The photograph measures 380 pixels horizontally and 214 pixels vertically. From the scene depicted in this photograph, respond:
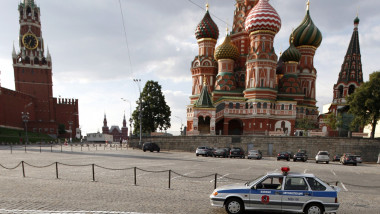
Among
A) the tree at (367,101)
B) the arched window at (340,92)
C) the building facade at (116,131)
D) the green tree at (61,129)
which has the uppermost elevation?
the arched window at (340,92)

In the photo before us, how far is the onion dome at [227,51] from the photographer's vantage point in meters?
57.5

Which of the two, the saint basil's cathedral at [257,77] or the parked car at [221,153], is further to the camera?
the saint basil's cathedral at [257,77]

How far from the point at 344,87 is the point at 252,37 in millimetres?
19015

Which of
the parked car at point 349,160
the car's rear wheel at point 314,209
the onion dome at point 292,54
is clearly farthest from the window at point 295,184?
the onion dome at point 292,54

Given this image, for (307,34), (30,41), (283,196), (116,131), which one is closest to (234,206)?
(283,196)

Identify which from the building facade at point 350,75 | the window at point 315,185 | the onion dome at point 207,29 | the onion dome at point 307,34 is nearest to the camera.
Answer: the window at point 315,185

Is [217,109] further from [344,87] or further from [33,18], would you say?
[33,18]

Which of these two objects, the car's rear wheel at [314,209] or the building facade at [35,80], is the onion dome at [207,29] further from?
the building facade at [35,80]

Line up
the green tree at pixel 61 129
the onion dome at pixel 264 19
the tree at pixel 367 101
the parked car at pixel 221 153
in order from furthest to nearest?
1. the green tree at pixel 61 129
2. the onion dome at pixel 264 19
3. the tree at pixel 367 101
4. the parked car at pixel 221 153

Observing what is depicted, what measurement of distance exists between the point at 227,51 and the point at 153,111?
→ 19240 mm

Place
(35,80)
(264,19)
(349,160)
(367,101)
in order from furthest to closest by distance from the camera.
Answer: (35,80) < (264,19) < (367,101) < (349,160)

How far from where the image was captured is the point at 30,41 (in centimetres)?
9600

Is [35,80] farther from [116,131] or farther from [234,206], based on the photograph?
[234,206]

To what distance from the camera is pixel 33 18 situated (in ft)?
318
